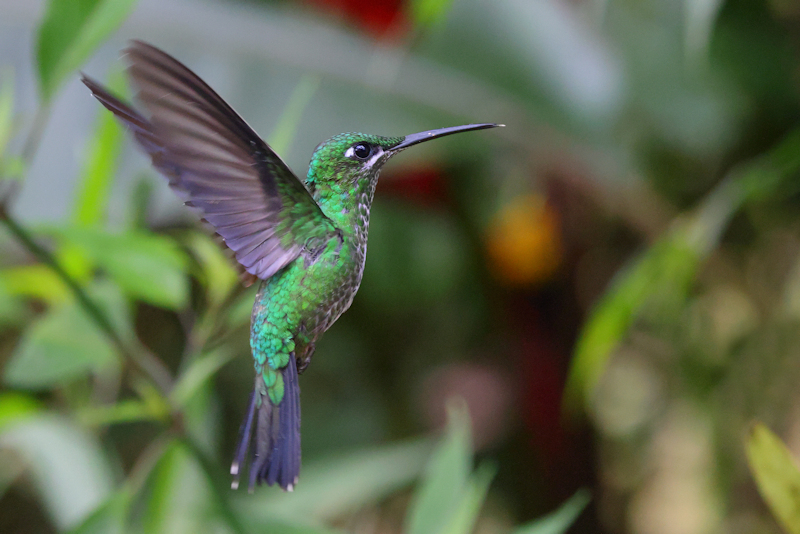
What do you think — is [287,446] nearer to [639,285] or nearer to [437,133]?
[437,133]

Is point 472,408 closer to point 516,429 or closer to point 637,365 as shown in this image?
point 516,429

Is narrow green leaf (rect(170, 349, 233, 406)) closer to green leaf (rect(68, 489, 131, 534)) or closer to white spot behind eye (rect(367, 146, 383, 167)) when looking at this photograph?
green leaf (rect(68, 489, 131, 534))

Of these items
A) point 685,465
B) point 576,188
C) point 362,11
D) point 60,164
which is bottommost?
point 685,465

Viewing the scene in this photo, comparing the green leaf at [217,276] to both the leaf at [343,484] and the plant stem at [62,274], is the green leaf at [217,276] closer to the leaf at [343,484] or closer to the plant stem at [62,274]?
the plant stem at [62,274]

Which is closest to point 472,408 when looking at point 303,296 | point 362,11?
point 362,11

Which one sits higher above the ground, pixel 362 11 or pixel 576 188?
pixel 362 11

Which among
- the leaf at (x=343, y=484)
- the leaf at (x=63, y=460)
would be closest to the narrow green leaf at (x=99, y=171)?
the leaf at (x=63, y=460)
